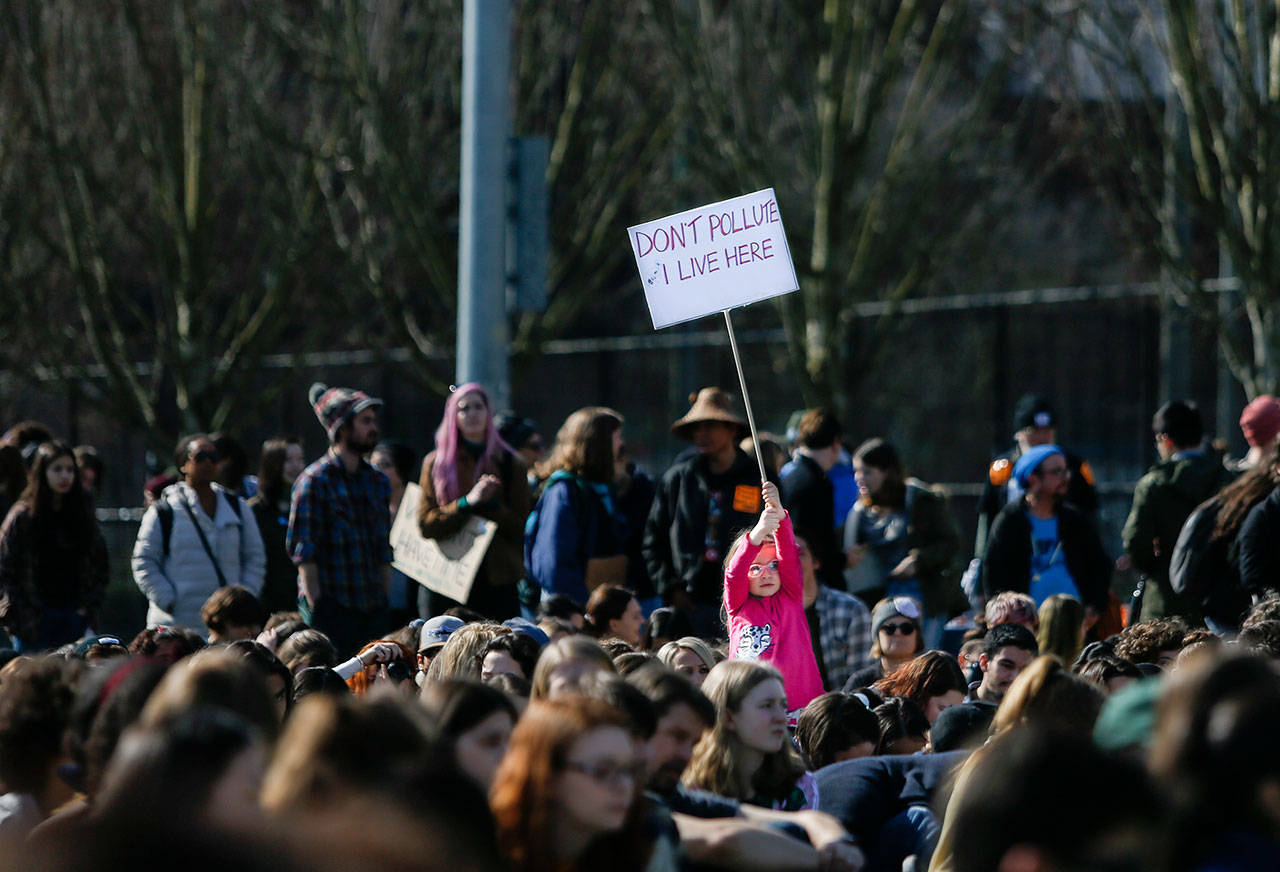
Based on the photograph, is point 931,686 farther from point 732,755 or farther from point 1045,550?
point 1045,550

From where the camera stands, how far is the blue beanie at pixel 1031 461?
8.73 m

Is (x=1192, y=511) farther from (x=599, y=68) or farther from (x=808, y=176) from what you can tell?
(x=599, y=68)

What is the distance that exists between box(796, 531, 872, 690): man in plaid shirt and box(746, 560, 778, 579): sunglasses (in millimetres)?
1119

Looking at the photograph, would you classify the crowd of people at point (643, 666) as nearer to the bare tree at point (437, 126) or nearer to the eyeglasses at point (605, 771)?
the eyeglasses at point (605, 771)

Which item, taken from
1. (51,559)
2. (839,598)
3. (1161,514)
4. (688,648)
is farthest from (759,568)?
(51,559)

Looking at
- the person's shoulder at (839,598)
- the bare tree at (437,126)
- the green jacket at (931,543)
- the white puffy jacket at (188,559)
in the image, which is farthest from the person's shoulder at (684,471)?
the bare tree at (437,126)

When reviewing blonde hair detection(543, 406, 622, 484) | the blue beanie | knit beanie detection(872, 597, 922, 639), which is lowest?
knit beanie detection(872, 597, 922, 639)

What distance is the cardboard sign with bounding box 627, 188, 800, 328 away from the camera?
7164mm

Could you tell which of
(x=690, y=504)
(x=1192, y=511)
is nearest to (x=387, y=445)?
(x=690, y=504)

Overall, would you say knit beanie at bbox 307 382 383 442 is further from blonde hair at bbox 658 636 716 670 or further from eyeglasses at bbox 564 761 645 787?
eyeglasses at bbox 564 761 645 787

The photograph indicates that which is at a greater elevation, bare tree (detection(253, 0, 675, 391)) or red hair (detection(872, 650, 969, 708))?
bare tree (detection(253, 0, 675, 391))

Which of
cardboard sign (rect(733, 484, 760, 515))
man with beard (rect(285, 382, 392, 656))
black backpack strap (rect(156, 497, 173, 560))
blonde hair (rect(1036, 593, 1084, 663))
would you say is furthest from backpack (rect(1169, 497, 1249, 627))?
black backpack strap (rect(156, 497, 173, 560))

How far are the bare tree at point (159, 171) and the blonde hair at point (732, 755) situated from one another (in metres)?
10.9

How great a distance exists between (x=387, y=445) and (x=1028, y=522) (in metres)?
3.90
